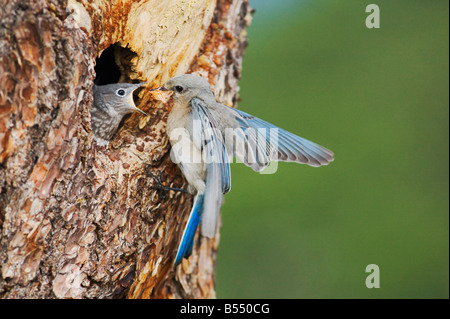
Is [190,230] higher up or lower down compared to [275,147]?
lower down

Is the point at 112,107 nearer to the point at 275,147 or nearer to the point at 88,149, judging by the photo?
the point at 88,149

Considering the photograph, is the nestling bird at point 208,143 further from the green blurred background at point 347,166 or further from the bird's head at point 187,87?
the green blurred background at point 347,166

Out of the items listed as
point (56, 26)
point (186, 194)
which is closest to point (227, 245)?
point (186, 194)

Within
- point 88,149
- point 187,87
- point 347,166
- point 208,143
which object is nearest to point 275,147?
point 208,143

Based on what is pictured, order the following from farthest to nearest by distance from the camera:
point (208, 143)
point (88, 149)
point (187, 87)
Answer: point (187, 87) → point (208, 143) → point (88, 149)
